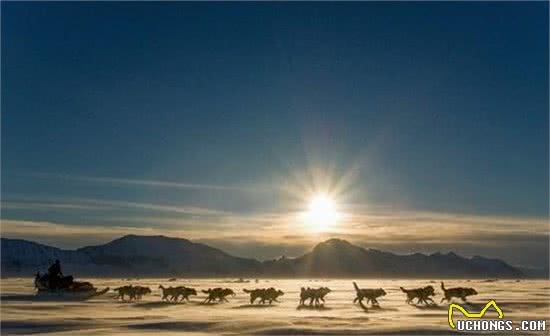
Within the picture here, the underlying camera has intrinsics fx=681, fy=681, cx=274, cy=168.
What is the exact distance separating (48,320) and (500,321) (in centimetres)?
1798

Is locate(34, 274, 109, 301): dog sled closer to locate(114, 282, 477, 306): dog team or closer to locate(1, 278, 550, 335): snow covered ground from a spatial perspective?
locate(114, 282, 477, 306): dog team

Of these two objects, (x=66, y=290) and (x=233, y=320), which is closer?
(x=233, y=320)

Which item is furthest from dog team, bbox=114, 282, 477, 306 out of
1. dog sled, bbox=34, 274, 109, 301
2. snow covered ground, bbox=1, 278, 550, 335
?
dog sled, bbox=34, 274, 109, 301

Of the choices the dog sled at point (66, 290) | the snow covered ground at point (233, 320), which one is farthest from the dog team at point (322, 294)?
the dog sled at point (66, 290)

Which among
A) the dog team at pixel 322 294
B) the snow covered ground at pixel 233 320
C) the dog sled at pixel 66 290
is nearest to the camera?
the snow covered ground at pixel 233 320

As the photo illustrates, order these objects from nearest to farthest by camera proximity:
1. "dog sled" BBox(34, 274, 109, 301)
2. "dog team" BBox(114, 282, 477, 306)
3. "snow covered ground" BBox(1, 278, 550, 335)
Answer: "snow covered ground" BBox(1, 278, 550, 335)
"dog team" BBox(114, 282, 477, 306)
"dog sled" BBox(34, 274, 109, 301)

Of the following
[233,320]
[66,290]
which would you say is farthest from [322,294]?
[66,290]

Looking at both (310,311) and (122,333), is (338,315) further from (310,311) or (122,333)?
(122,333)

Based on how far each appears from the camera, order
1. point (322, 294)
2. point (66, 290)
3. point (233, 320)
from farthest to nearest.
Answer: point (66, 290) → point (322, 294) → point (233, 320)

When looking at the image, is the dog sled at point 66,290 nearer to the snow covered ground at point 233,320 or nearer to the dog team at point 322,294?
the dog team at point 322,294

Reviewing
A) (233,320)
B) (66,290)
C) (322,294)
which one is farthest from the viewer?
(66,290)

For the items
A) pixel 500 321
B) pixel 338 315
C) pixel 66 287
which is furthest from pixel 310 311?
pixel 66 287

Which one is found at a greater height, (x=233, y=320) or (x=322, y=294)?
(x=322, y=294)

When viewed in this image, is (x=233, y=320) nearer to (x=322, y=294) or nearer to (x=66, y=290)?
(x=322, y=294)
